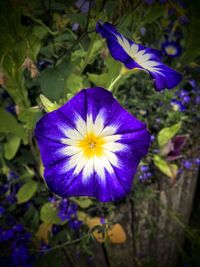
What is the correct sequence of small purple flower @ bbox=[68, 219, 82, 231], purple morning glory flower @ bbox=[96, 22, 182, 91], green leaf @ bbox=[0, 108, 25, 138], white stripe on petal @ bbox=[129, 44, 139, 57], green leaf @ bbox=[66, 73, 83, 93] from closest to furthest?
1. purple morning glory flower @ bbox=[96, 22, 182, 91]
2. white stripe on petal @ bbox=[129, 44, 139, 57]
3. green leaf @ bbox=[66, 73, 83, 93]
4. green leaf @ bbox=[0, 108, 25, 138]
5. small purple flower @ bbox=[68, 219, 82, 231]

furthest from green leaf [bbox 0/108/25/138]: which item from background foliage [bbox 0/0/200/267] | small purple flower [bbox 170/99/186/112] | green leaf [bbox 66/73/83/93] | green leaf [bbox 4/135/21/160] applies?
small purple flower [bbox 170/99/186/112]

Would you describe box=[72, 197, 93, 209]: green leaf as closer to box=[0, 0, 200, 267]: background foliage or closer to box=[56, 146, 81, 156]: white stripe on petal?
box=[0, 0, 200, 267]: background foliage

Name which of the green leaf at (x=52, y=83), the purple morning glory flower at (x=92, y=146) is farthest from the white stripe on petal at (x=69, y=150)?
the green leaf at (x=52, y=83)

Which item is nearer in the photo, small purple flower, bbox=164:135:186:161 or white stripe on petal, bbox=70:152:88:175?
white stripe on petal, bbox=70:152:88:175

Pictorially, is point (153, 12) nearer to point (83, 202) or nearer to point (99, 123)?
point (99, 123)

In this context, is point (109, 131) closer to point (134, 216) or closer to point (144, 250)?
point (134, 216)

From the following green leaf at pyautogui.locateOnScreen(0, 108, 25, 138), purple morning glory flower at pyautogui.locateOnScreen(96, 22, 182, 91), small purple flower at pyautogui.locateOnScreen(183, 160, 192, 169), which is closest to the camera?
purple morning glory flower at pyautogui.locateOnScreen(96, 22, 182, 91)

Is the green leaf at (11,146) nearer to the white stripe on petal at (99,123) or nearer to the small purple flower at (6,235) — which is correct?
the small purple flower at (6,235)
